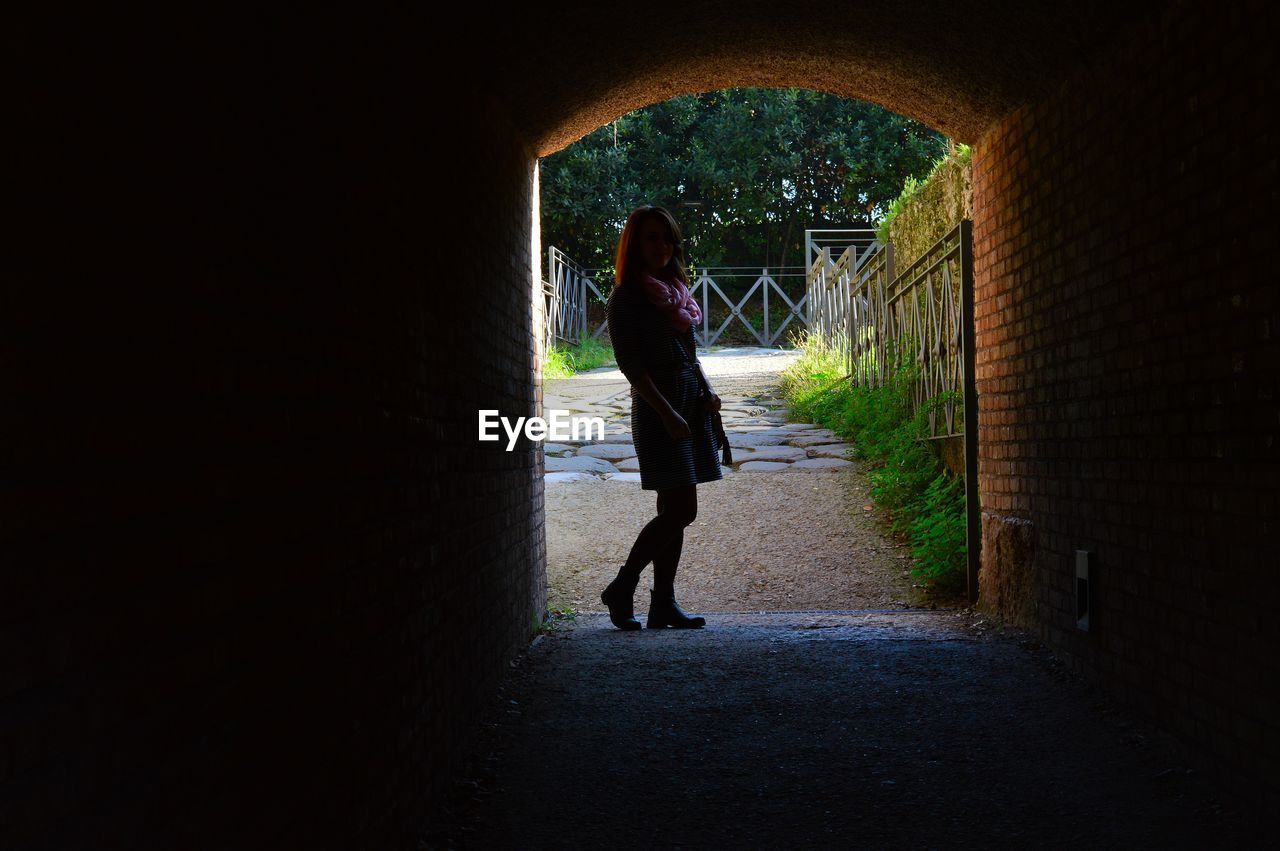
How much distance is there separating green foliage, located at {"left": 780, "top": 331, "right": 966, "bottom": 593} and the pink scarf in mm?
2362

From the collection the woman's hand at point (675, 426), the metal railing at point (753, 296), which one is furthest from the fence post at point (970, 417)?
the metal railing at point (753, 296)

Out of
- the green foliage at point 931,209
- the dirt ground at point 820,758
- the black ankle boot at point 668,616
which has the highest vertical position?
the green foliage at point 931,209

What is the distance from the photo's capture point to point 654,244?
16.7 ft

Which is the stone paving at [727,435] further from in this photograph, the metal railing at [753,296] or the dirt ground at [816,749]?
the metal railing at [753,296]

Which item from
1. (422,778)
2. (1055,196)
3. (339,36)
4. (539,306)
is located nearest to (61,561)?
(339,36)

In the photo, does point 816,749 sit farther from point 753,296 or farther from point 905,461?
point 753,296

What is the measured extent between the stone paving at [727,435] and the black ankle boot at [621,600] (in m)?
2.14

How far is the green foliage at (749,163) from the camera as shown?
2469cm

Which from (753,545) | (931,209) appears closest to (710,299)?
(931,209)

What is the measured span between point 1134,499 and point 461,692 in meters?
2.24

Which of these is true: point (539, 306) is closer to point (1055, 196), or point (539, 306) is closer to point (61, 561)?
point (1055, 196)

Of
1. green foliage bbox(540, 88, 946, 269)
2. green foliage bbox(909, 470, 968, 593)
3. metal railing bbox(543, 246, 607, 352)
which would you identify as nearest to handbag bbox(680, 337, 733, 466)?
green foliage bbox(909, 470, 968, 593)

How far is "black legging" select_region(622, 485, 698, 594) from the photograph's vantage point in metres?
5.15

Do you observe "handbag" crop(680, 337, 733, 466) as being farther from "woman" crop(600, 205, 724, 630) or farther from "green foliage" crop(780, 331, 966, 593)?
"green foliage" crop(780, 331, 966, 593)
